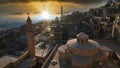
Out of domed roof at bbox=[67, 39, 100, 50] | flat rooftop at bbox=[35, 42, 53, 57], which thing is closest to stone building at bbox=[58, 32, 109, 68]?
domed roof at bbox=[67, 39, 100, 50]

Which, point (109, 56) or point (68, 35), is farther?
point (68, 35)

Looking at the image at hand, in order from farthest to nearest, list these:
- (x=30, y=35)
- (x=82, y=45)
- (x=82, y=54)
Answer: (x=30, y=35)
(x=82, y=45)
(x=82, y=54)

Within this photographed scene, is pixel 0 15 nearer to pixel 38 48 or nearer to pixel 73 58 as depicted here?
pixel 38 48

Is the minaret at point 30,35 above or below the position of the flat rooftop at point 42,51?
above

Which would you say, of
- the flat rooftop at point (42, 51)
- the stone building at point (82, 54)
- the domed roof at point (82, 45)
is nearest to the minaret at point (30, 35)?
the flat rooftop at point (42, 51)

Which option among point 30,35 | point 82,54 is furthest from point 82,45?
point 30,35

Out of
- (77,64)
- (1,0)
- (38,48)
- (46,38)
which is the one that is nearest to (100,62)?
(77,64)

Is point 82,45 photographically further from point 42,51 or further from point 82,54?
point 42,51

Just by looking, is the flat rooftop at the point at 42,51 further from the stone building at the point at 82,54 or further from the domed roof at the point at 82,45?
the domed roof at the point at 82,45

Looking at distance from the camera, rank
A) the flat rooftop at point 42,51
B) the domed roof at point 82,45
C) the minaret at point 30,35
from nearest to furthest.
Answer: the domed roof at point 82,45
the minaret at point 30,35
the flat rooftop at point 42,51
